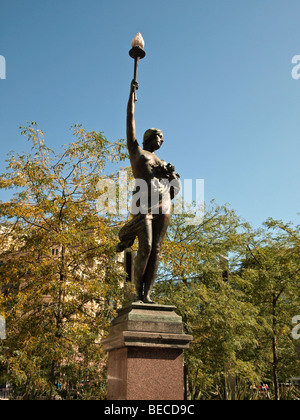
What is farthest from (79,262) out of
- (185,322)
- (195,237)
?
(195,237)

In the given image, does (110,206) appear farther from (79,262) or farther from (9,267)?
(9,267)

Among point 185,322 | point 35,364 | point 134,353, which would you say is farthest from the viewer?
point 185,322

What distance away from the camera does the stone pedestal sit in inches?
202

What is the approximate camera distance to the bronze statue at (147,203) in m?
6.23

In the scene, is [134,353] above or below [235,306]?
below

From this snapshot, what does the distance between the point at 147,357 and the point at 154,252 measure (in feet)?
5.42

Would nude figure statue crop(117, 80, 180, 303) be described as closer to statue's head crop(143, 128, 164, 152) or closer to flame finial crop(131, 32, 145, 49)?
statue's head crop(143, 128, 164, 152)

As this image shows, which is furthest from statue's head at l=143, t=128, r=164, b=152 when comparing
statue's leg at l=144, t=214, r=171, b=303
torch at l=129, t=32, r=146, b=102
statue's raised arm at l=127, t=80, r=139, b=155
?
statue's leg at l=144, t=214, r=171, b=303

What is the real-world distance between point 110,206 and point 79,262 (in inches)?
84.8

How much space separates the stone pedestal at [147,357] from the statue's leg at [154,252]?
0.54 metres

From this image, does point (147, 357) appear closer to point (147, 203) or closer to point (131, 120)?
point (147, 203)

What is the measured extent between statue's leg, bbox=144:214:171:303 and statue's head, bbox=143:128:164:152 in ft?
4.21

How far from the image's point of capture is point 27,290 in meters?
10.4

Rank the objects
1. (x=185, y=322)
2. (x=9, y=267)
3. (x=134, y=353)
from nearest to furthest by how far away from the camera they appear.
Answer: (x=134, y=353), (x=9, y=267), (x=185, y=322)
